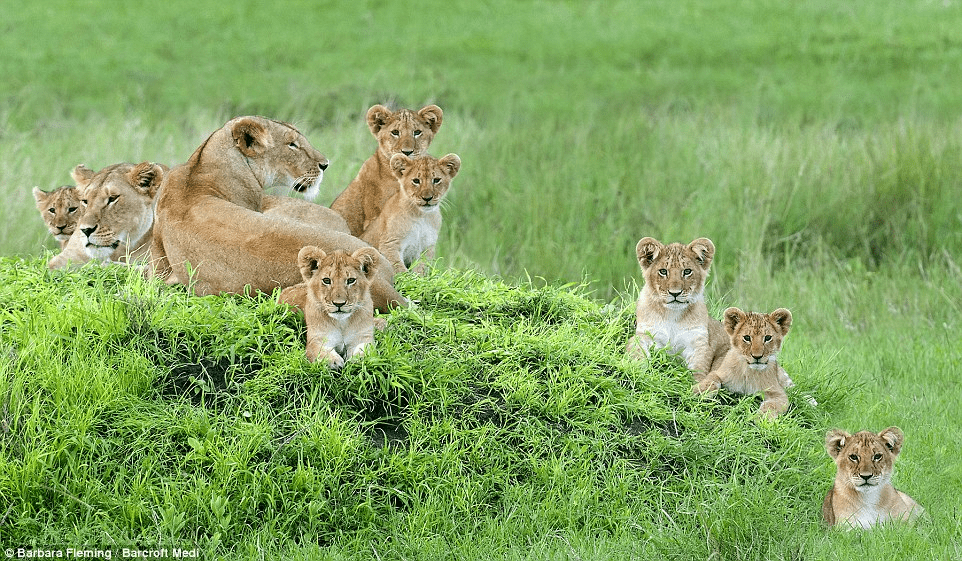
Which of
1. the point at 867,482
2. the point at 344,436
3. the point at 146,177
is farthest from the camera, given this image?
the point at 146,177

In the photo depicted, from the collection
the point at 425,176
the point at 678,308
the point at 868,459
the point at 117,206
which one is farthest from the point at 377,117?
the point at 868,459

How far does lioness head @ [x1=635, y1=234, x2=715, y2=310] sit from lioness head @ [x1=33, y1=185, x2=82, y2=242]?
4.14 m

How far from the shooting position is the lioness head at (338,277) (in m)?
6.55

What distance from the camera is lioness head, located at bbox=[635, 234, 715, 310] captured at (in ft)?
25.0

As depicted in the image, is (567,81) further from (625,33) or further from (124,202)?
(124,202)

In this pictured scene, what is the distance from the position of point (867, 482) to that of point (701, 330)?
1.74 meters

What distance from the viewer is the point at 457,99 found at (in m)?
21.7

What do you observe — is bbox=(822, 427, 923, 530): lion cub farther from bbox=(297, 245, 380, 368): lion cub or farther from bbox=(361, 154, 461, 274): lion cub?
bbox=(361, 154, 461, 274): lion cub

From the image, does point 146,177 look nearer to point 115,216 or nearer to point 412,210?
point 115,216

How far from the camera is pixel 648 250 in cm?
769

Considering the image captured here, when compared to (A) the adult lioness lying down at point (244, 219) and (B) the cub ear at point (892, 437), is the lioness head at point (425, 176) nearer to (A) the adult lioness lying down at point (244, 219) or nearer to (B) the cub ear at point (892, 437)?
(A) the adult lioness lying down at point (244, 219)

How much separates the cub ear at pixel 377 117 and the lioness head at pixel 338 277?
1.96 m

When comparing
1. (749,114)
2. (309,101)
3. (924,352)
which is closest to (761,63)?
(749,114)

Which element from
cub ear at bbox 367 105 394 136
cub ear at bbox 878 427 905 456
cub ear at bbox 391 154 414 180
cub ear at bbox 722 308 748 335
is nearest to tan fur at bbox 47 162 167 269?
cub ear at bbox 367 105 394 136
